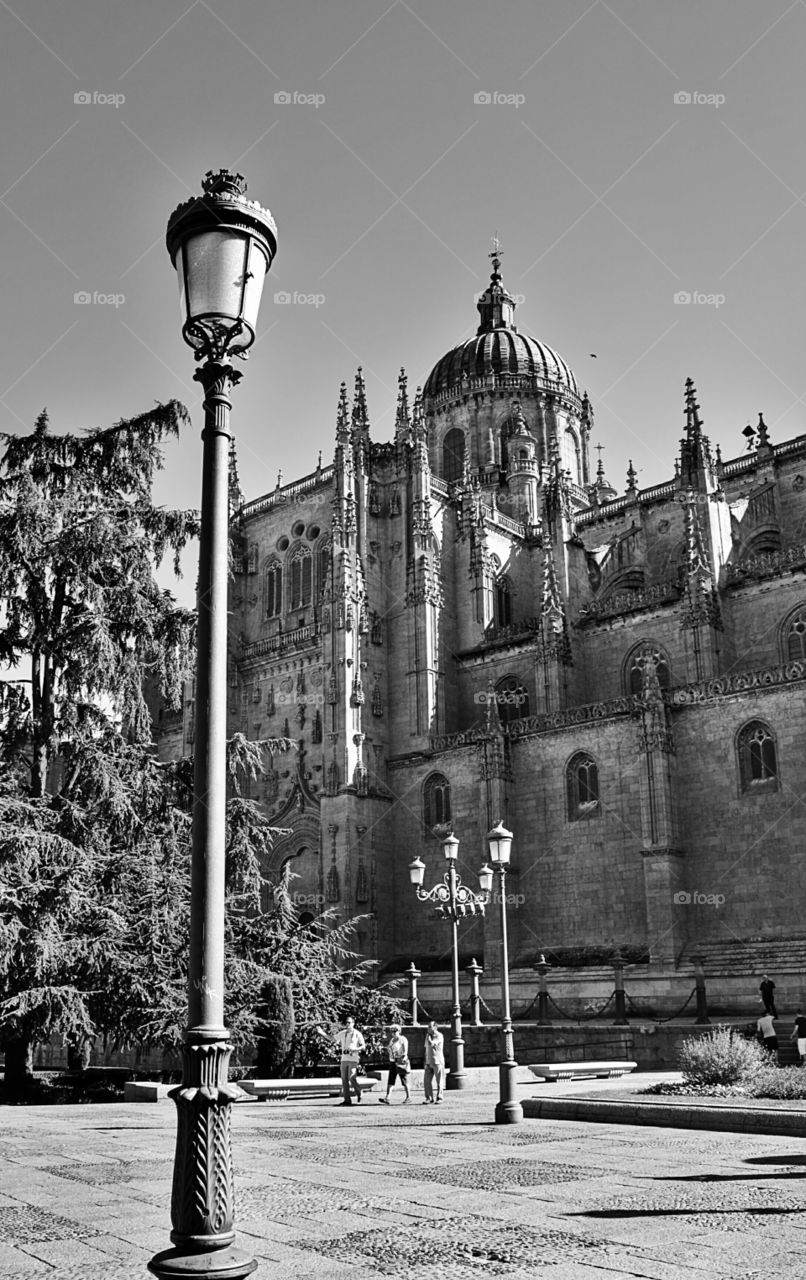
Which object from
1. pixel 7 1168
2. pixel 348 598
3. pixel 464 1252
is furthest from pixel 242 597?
pixel 464 1252

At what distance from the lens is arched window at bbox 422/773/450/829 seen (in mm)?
41688

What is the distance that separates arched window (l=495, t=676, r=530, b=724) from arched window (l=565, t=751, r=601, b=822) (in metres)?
5.95

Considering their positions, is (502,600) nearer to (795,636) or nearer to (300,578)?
(300,578)

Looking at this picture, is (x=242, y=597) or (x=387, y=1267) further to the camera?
(x=242, y=597)

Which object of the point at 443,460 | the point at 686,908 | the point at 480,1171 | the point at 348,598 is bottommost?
the point at 480,1171

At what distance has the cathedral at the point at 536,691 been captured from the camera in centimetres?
3328

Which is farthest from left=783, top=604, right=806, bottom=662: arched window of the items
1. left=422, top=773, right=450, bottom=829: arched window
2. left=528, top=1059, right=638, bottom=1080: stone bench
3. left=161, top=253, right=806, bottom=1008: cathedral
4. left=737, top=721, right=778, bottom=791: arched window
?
left=528, top=1059, right=638, bottom=1080: stone bench

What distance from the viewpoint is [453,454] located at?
5759 cm

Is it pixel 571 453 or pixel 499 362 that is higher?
pixel 499 362

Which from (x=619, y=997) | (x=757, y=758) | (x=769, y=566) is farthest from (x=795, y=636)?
(x=619, y=997)

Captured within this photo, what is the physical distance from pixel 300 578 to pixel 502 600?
933 centimetres

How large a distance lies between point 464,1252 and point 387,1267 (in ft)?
1.93

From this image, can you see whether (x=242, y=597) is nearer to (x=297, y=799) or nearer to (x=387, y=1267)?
(x=297, y=799)

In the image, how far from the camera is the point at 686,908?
3322 cm
